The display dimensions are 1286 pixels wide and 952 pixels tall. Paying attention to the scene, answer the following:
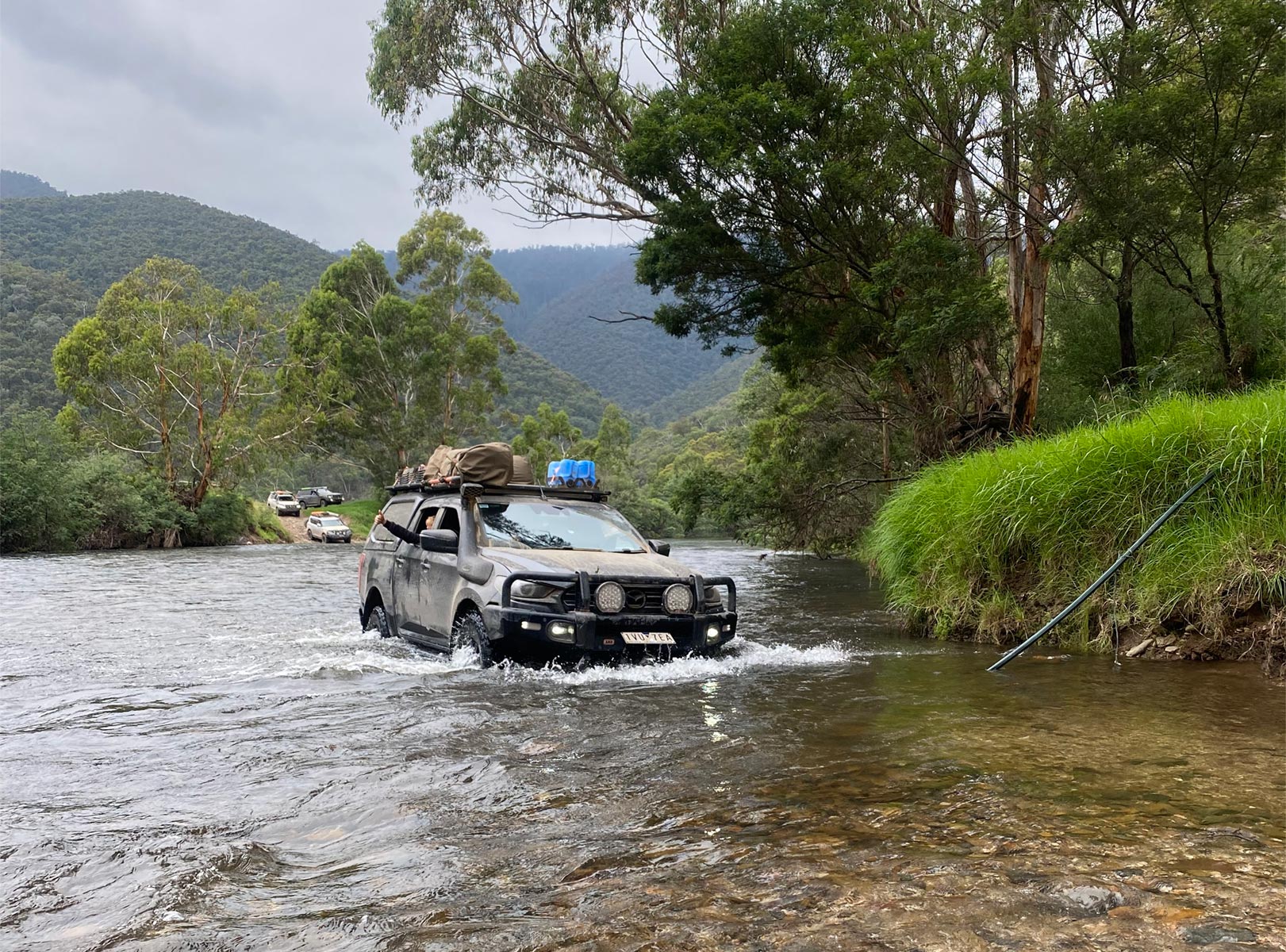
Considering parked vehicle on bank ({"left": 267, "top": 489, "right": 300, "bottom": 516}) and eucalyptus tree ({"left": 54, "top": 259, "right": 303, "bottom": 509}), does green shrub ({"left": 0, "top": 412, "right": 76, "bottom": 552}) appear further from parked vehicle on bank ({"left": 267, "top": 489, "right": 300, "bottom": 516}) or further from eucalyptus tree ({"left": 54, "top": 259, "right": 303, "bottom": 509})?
parked vehicle on bank ({"left": 267, "top": 489, "right": 300, "bottom": 516})

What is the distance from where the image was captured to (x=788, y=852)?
363 cm

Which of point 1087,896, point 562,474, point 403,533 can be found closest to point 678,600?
point 403,533

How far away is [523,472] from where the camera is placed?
33.9 ft

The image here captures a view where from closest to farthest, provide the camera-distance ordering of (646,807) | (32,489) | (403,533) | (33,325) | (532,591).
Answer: (646,807) < (532,591) < (403,533) < (32,489) < (33,325)

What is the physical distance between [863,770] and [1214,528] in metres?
5.07

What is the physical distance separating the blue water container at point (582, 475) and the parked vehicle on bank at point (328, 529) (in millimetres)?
41433

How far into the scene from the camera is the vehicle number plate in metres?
7.94

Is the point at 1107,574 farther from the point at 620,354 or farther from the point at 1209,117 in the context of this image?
the point at 620,354

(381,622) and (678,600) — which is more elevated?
(678,600)

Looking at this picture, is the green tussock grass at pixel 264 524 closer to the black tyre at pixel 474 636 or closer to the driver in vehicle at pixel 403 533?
the driver in vehicle at pixel 403 533

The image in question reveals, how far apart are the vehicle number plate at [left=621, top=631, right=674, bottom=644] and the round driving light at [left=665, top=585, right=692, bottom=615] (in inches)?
8.3

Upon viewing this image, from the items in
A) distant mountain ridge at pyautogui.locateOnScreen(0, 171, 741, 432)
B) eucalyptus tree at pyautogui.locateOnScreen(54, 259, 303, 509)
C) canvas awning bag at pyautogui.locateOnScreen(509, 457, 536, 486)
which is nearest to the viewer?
canvas awning bag at pyautogui.locateOnScreen(509, 457, 536, 486)

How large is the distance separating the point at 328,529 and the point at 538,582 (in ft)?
146

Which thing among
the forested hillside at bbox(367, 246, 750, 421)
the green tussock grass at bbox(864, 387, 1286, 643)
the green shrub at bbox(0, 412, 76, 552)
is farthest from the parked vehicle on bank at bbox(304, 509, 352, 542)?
the forested hillside at bbox(367, 246, 750, 421)
